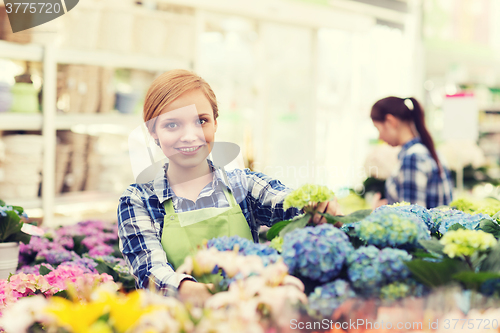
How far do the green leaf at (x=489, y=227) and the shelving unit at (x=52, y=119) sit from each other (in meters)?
2.74

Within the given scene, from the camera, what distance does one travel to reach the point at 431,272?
73 cm

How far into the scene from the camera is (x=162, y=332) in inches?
23.4

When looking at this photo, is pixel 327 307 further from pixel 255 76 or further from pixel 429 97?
pixel 429 97

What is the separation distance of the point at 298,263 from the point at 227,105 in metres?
3.61

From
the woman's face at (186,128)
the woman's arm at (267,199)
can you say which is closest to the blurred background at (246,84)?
the woman's arm at (267,199)

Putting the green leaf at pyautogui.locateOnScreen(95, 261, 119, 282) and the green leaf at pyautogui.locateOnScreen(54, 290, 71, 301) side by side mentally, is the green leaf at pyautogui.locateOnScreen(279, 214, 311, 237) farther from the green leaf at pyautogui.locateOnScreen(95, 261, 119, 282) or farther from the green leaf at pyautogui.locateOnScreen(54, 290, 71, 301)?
the green leaf at pyautogui.locateOnScreen(95, 261, 119, 282)

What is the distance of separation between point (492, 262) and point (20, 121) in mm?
2890

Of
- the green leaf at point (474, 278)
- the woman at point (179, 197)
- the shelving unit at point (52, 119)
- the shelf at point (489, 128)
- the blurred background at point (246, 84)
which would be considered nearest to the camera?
the green leaf at point (474, 278)

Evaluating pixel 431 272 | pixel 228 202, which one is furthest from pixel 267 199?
pixel 431 272

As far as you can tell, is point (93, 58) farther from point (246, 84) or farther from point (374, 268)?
point (374, 268)

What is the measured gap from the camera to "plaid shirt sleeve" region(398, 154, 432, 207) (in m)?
2.58

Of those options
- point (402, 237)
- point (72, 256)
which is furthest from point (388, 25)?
point (402, 237)

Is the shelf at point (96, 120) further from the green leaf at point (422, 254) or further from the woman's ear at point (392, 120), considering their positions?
the green leaf at point (422, 254)

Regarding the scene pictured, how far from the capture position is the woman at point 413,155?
8.48 feet
